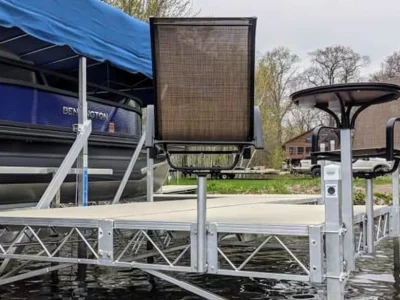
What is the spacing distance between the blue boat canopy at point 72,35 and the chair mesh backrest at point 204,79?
1.47 m

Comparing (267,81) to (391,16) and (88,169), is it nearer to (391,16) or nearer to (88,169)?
(391,16)

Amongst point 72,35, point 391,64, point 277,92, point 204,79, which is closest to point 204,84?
point 204,79

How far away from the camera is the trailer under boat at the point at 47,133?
354cm

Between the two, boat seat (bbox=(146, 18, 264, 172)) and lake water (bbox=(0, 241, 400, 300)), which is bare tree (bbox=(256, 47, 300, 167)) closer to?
lake water (bbox=(0, 241, 400, 300))

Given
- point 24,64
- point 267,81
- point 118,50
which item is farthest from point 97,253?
point 267,81

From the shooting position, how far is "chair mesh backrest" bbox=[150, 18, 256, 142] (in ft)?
6.81

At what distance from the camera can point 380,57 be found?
30922 mm

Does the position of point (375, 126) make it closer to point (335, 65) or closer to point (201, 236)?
point (201, 236)

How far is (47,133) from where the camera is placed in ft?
12.4

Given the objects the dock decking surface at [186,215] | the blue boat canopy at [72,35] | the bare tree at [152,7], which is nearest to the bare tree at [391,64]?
the bare tree at [152,7]

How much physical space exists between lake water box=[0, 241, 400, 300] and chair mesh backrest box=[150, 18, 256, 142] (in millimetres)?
1954

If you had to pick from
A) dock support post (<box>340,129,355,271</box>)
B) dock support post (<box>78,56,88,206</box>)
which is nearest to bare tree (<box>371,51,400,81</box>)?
dock support post (<box>78,56,88,206</box>)

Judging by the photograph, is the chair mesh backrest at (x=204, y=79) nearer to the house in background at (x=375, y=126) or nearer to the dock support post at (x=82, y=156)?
the house in background at (x=375, y=126)

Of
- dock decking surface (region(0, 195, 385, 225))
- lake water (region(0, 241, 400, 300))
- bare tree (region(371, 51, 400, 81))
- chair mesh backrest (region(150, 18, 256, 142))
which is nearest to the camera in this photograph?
chair mesh backrest (region(150, 18, 256, 142))
